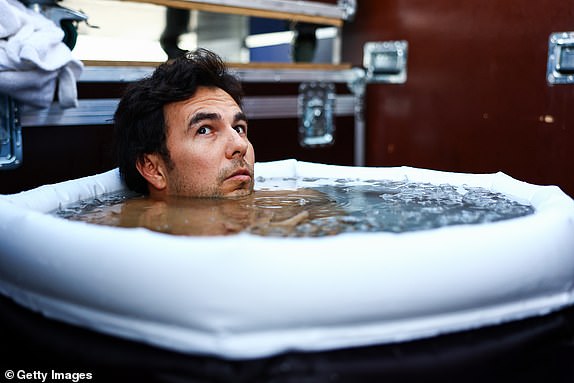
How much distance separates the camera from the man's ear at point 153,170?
216cm

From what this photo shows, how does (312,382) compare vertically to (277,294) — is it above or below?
below

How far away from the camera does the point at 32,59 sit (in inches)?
81.3

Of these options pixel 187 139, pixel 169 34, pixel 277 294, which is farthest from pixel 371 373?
pixel 169 34

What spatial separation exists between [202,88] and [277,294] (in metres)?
1.14

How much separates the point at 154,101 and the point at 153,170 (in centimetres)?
22

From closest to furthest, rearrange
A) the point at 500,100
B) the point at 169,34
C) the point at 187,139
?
the point at 187,139
the point at 500,100
the point at 169,34

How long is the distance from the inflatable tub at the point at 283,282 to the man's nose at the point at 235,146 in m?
0.74

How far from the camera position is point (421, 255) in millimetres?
1266

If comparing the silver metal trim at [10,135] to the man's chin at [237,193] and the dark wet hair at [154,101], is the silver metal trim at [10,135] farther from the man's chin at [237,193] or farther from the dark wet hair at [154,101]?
the man's chin at [237,193]

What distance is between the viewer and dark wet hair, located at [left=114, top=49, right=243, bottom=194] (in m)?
2.14

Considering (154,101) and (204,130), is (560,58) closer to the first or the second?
(204,130)

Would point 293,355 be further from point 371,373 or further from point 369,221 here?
point 369,221

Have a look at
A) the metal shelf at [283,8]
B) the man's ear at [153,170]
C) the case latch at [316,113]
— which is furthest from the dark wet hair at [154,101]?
the case latch at [316,113]

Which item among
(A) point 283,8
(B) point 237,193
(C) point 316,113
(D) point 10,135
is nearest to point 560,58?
(C) point 316,113
